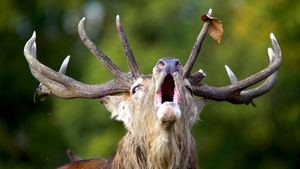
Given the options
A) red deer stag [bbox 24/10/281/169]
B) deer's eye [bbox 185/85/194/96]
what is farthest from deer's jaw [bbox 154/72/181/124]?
deer's eye [bbox 185/85/194/96]

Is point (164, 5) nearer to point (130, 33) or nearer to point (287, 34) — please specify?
point (130, 33)

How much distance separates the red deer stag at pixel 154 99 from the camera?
1025cm

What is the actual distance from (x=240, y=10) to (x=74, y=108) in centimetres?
385

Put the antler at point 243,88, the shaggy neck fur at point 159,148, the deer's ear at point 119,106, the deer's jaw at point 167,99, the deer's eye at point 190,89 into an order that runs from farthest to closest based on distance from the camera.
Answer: the antler at point 243,88
the deer's ear at point 119,106
the deer's eye at point 190,89
the shaggy neck fur at point 159,148
the deer's jaw at point 167,99

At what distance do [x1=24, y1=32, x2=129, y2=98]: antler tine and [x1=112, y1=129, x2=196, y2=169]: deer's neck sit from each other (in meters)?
0.54

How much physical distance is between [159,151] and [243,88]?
152 cm

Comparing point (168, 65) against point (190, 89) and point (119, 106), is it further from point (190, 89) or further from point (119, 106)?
point (119, 106)

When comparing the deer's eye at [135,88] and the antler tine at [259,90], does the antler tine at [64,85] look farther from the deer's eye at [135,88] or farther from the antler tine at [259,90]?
the antler tine at [259,90]

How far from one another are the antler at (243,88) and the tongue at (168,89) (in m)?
1.05

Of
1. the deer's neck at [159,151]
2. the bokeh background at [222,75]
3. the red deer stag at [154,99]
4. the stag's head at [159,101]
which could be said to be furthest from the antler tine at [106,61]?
the bokeh background at [222,75]

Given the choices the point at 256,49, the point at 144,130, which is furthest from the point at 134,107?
the point at 256,49

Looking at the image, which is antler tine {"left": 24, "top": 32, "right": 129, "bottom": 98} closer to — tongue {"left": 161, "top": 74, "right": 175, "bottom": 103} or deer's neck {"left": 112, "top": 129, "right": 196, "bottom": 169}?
deer's neck {"left": 112, "top": 129, "right": 196, "bottom": 169}

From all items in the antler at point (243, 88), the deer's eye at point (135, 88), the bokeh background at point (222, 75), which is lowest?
the deer's eye at point (135, 88)

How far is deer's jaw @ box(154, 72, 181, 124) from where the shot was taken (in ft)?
33.2
